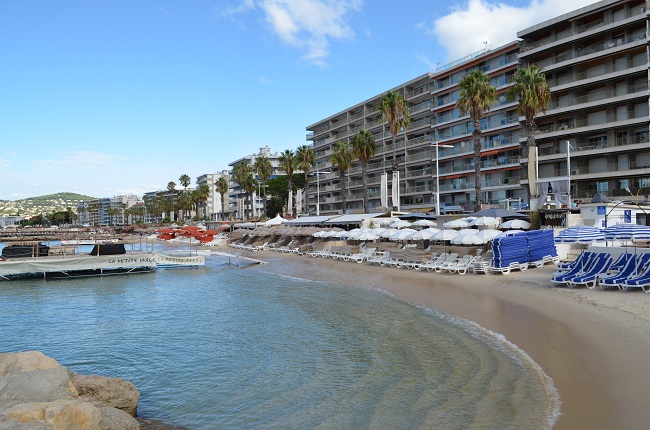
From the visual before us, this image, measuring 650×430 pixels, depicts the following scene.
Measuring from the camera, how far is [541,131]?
51.3m

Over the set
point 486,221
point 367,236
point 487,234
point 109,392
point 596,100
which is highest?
point 596,100

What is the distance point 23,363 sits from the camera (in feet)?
27.9

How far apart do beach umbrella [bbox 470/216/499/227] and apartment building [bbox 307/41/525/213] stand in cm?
1803

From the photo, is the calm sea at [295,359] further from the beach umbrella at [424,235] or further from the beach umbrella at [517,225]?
the beach umbrella at [517,225]

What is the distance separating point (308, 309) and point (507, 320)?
7.23 metres

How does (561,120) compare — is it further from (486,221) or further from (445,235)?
(445,235)

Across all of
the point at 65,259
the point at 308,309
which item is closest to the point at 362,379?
the point at 308,309

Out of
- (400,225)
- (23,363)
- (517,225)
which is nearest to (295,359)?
(23,363)

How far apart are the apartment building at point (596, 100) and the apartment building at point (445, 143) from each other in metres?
4.95

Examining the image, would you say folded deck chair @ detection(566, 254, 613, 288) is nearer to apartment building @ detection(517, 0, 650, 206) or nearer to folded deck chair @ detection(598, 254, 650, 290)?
folded deck chair @ detection(598, 254, 650, 290)

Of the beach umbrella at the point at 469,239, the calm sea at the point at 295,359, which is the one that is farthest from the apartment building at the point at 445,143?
the calm sea at the point at 295,359

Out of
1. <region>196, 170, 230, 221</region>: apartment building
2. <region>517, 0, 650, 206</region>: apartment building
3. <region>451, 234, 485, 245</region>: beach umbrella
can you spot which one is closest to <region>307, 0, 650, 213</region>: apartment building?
<region>517, 0, 650, 206</region>: apartment building

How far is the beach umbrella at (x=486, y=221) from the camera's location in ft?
98.2

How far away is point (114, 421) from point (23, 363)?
2851 mm
